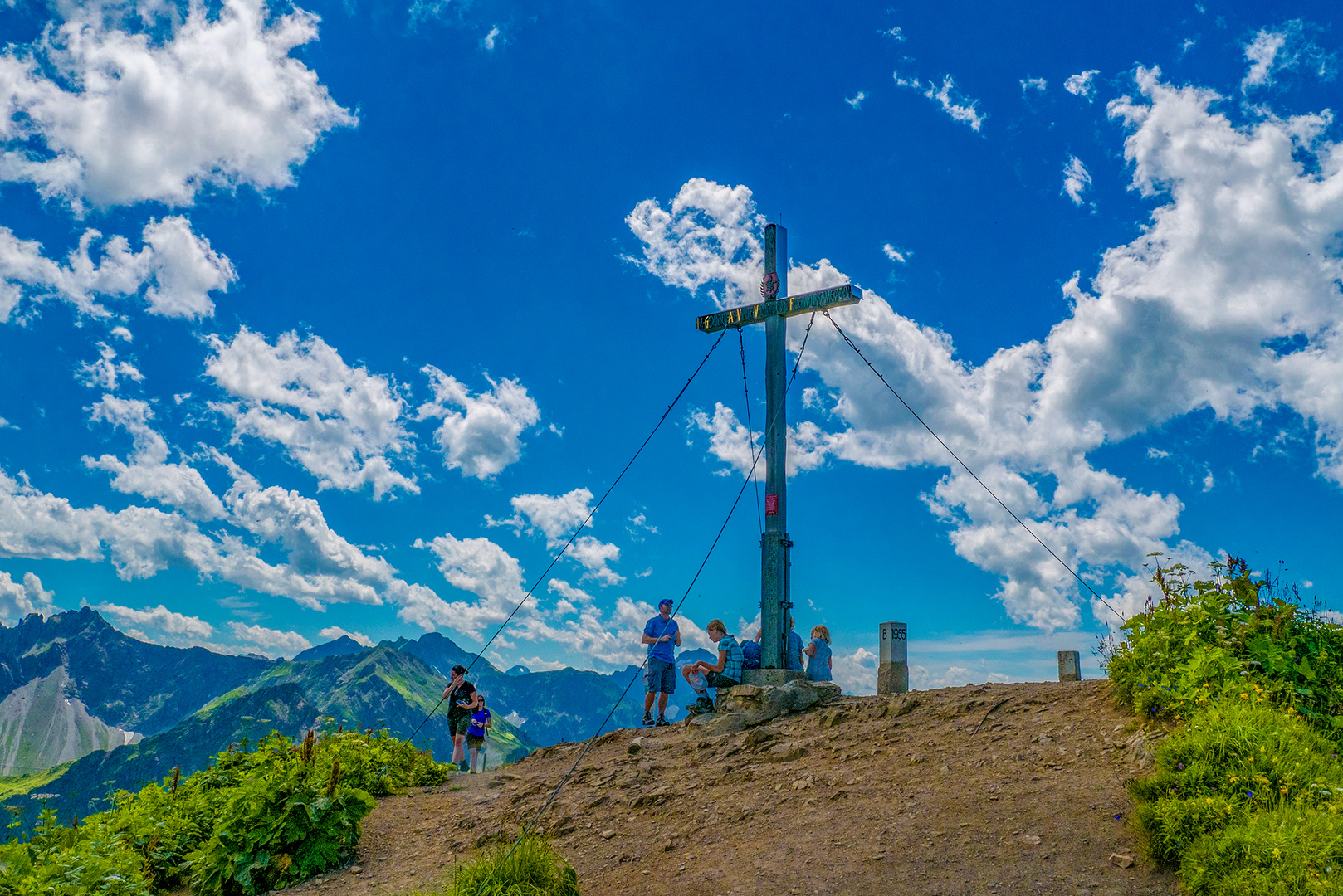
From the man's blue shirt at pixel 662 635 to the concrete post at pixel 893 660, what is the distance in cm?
320

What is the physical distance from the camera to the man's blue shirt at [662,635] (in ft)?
42.7

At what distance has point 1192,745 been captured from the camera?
6.52 metres

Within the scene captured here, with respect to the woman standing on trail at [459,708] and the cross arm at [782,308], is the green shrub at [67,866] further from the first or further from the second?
the cross arm at [782,308]

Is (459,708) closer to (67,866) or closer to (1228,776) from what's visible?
(67,866)

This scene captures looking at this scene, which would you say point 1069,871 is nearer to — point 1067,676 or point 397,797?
point 1067,676

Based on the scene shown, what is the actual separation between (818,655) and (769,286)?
632 cm

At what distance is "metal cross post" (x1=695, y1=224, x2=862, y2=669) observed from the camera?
508 inches

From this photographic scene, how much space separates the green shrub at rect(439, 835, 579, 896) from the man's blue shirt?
5.92 m

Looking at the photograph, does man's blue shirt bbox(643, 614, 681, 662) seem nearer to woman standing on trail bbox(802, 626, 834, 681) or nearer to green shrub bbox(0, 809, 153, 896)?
woman standing on trail bbox(802, 626, 834, 681)

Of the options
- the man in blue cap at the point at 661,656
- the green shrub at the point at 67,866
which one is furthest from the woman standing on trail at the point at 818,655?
the green shrub at the point at 67,866

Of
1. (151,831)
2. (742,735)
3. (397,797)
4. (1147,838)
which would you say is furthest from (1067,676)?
(151,831)

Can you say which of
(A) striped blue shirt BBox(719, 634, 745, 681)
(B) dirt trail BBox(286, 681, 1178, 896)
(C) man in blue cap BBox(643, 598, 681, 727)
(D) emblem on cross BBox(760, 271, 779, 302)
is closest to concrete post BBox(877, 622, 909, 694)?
(B) dirt trail BBox(286, 681, 1178, 896)

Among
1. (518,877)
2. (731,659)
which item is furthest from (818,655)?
(518,877)

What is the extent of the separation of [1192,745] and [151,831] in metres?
10.7
